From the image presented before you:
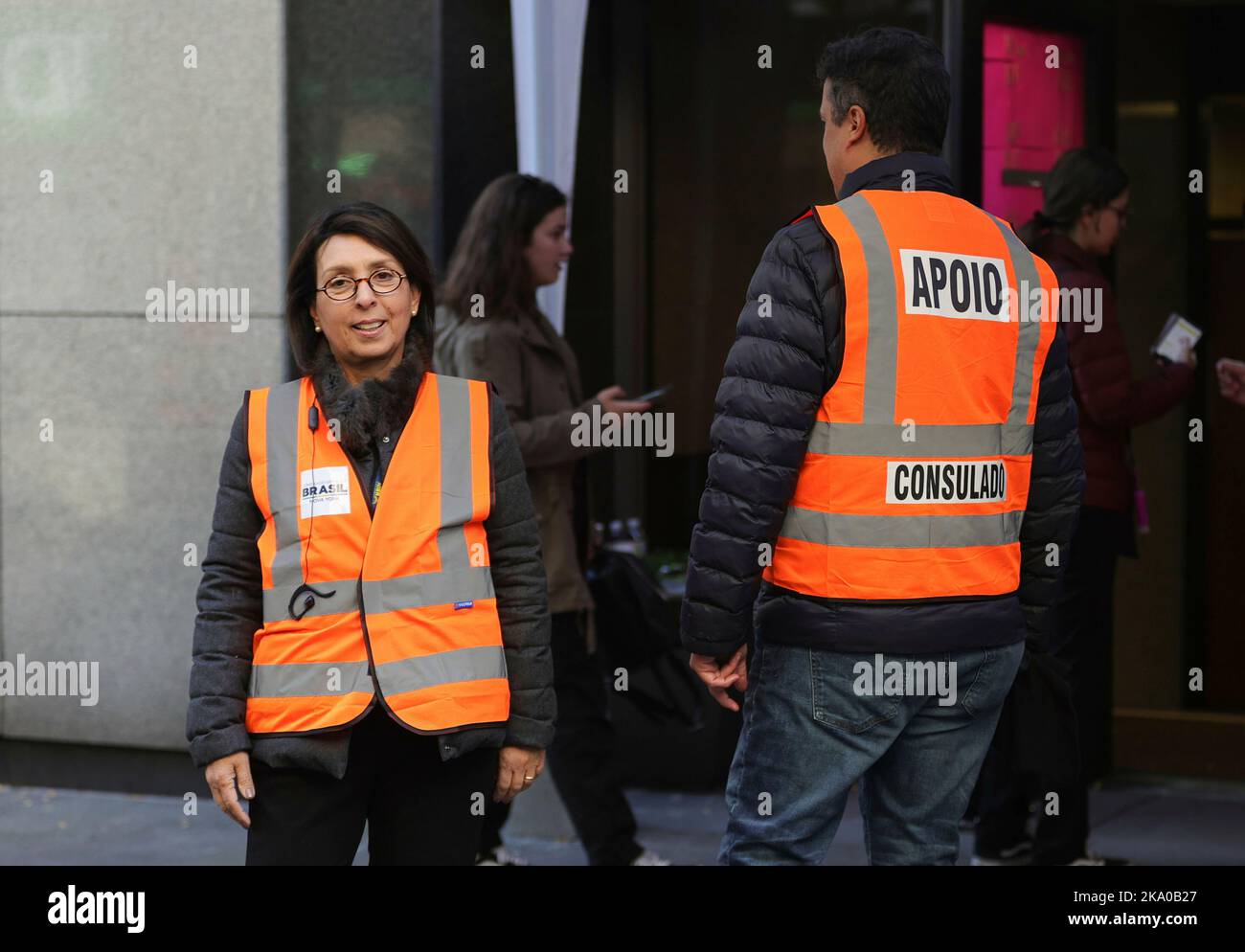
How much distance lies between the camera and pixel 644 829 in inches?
230

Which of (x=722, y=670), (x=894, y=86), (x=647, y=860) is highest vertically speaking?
(x=894, y=86)

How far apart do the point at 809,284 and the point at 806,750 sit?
2.92 ft

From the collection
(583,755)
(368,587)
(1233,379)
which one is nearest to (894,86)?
(368,587)

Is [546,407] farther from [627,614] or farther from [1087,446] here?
[1087,446]

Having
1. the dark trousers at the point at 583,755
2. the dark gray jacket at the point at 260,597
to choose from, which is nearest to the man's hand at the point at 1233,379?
the dark trousers at the point at 583,755

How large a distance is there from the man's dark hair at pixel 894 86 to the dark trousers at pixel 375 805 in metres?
1.45

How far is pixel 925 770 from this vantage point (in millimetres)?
3312

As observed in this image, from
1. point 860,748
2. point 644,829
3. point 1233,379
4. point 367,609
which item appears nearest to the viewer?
point 367,609

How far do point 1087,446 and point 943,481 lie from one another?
2104mm

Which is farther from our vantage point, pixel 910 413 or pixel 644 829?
pixel 644 829

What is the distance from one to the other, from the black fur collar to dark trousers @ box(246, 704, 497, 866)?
516mm

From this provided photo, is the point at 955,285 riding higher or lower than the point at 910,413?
higher

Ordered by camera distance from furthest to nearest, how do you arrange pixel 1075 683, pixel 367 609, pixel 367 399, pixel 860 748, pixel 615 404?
pixel 1075 683 < pixel 615 404 < pixel 860 748 < pixel 367 399 < pixel 367 609
